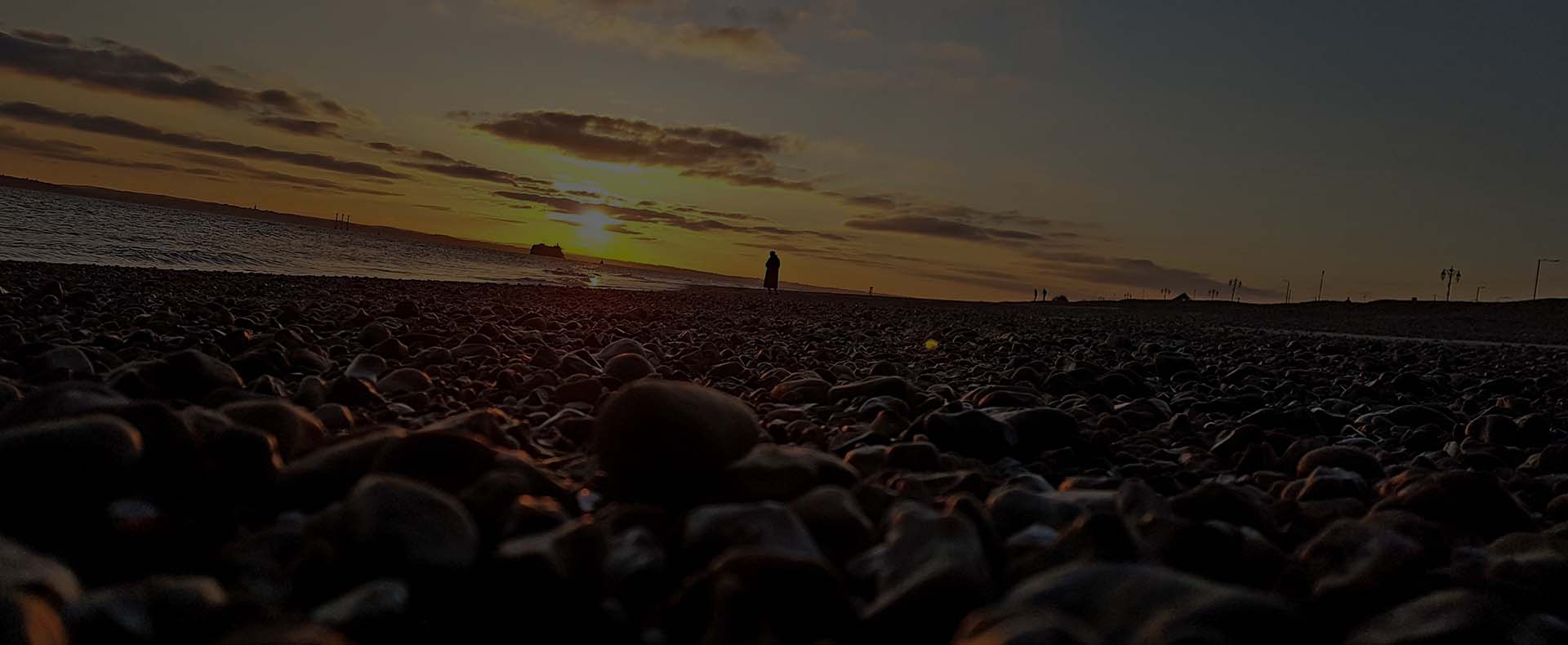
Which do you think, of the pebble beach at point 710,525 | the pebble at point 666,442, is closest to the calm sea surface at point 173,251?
the pebble beach at point 710,525

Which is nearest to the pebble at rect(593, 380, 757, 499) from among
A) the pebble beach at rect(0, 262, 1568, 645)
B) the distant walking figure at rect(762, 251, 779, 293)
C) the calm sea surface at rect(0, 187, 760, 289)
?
the pebble beach at rect(0, 262, 1568, 645)

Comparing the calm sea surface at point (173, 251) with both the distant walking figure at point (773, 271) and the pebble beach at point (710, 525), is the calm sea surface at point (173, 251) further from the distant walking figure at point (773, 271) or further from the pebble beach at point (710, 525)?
the pebble beach at point (710, 525)

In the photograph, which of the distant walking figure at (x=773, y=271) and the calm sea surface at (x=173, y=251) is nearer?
the calm sea surface at (x=173, y=251)

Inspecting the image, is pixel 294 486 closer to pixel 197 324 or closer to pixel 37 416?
pixel 37 416

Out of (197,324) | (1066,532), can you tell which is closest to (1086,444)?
(1066,532)

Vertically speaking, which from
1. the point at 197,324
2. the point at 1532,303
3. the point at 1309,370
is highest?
the point at 1532,303

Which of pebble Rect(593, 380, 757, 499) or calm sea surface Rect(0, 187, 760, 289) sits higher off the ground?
pebble Rect(593, 380, 757, 499)

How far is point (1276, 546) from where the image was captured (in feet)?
6.10

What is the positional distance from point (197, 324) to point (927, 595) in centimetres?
669

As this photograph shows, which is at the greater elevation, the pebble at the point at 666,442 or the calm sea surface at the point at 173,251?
the pebble at the point at 666,442

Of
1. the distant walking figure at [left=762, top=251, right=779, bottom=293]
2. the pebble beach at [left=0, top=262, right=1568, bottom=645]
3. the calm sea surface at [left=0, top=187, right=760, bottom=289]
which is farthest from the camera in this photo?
the distant walking figure at [left=762, top=251, right=779, bottom=293]

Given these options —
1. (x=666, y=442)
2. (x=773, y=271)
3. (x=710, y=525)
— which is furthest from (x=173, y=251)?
(x=710, y=525)

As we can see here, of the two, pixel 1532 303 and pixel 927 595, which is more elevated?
pixel 1532 303

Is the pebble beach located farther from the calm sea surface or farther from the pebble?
the calm sea surface
